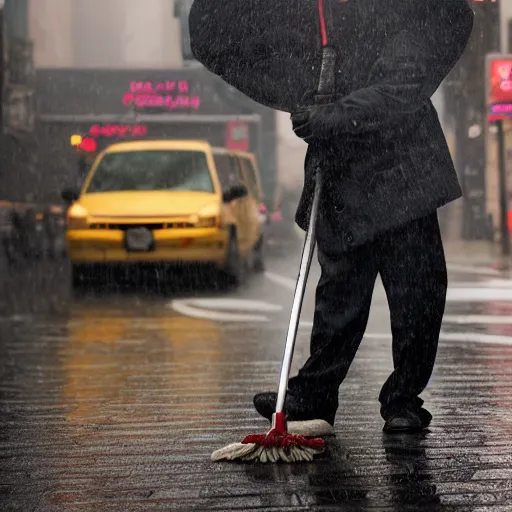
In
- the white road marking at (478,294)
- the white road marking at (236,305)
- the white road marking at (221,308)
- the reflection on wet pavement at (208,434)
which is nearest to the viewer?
the reflection on wet pavement at (208,434)

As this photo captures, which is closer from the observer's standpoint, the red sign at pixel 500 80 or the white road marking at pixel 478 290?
the white road marking at pixel 478 290

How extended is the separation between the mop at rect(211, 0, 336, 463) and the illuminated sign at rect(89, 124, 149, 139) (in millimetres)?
45573

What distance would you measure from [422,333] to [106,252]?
9666 millimetres

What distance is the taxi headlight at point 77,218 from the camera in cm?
1417

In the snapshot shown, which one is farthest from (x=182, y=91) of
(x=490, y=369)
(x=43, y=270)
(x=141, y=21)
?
(x=141, y=21)

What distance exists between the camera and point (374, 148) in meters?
4.48

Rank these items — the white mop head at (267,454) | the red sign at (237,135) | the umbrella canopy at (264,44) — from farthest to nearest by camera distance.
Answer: the red sign at (237,135) < the umbrella canopy at (264,44) < the white mop head at (267,454)

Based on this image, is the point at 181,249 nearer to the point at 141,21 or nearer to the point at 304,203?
the point at 304,203

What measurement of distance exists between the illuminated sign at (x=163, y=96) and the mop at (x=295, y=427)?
47.6m

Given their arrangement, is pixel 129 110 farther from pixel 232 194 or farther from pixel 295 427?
pixel 295 427

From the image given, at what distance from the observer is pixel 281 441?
13.1ft

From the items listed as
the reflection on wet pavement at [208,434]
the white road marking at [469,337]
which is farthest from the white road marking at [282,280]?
the reflection on wet pavement at [208,434]

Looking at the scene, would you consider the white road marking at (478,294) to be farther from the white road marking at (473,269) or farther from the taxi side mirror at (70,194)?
the taxi side mirror at (70,194)

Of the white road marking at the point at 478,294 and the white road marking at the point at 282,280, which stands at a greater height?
the white road marking at the point at 478,294
